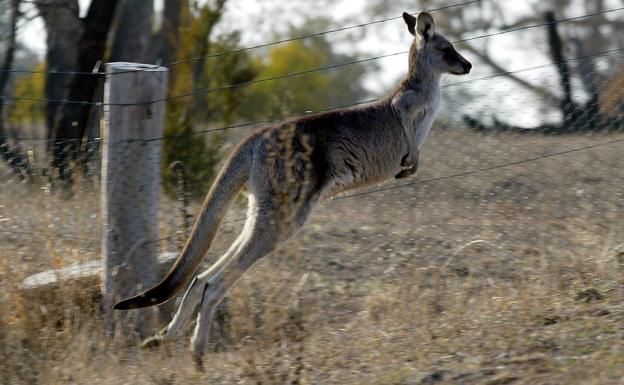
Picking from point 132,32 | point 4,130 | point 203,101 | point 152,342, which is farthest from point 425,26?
point 4,130

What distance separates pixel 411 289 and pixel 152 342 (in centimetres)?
178

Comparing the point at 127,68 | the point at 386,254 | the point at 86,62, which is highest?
the point at 127,68

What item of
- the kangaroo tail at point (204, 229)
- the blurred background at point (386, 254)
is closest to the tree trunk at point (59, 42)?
the blurred background at point (386, 254)

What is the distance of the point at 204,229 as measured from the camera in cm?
700

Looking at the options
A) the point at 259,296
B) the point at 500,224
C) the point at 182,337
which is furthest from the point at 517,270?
the point at 182,337

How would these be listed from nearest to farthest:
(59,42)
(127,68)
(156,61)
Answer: (127,68) → (156,61) → (59,42)

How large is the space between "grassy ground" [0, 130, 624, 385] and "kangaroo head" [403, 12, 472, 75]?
0.71 metres

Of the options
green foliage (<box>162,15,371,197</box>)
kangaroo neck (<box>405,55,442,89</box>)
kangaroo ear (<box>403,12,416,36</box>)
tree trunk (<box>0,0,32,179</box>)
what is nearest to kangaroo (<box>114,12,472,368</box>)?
kangaroo neck (<box>405,55,442,89</box>)

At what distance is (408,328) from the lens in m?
6.99

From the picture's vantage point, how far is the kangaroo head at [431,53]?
8.02 metres

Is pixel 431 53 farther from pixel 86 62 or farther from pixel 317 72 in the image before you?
pixel 317 72

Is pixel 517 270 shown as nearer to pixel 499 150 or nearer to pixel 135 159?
pixel 499 150

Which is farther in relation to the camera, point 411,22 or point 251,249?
point 411,22

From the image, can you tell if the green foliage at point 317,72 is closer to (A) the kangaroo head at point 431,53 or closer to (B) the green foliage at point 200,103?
(B) the green foliage at point 200,103
